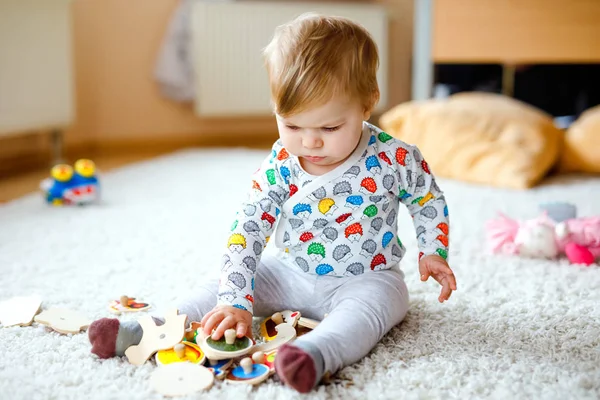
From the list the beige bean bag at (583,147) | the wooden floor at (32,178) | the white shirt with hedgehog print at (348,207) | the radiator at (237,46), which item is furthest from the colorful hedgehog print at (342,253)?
the radiator at (237,46)

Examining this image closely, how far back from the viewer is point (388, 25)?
2.90 m

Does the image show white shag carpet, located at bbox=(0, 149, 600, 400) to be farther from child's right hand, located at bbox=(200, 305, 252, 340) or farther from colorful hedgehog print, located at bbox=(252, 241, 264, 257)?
colorful hedgehog print, located at bbox=(252, 241, 264, 257)

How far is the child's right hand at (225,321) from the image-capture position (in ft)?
2.40

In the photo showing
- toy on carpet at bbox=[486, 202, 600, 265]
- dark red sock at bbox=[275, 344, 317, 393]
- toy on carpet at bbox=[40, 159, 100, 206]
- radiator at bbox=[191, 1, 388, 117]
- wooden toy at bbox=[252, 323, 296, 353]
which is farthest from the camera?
radiator at bbox=[191, 1, 388, 117]

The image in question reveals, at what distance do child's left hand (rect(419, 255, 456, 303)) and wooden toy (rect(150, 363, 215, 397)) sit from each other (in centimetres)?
29

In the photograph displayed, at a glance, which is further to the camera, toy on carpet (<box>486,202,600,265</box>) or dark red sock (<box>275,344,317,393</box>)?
toy on carpet (<box>486,202,600,265</box>)

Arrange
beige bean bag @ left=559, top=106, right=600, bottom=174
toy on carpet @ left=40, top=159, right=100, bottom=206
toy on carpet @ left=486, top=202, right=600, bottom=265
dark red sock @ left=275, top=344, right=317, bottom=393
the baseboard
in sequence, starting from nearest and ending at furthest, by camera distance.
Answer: dark red sock @ left=275, top=344, right=317, bottom=393
toy on carpet @ left=486, top=202, right=600, bottom=265
toy on carpet @ left=40, top=159, right=100, bottom=206
beige bean bag @ left=559, top=106, right=600, bottom=174
the baseboard

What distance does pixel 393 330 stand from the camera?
83 centimetres

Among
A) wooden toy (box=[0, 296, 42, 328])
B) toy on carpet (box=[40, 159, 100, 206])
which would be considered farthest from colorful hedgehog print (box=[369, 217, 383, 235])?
toy on carpet (box=[40, 159, 100, 206])

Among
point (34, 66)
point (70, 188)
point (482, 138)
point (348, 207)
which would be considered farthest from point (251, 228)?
point (34, 66)

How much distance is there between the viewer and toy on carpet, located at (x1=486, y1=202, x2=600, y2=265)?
1098mm

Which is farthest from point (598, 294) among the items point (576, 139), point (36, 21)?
point (36, 21)

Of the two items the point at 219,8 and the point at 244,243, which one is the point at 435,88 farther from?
the point at 244,243

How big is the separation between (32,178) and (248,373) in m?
1.55
